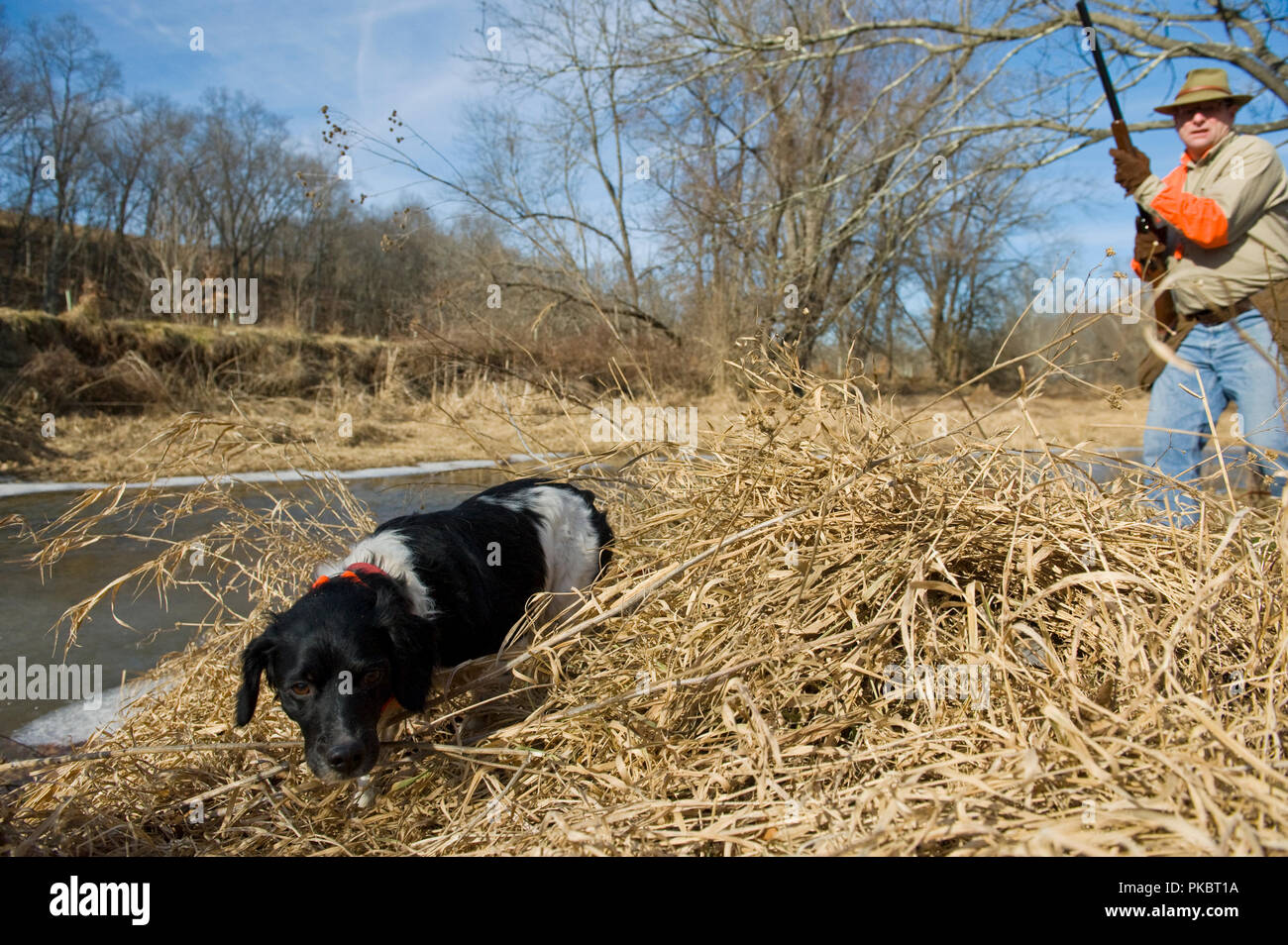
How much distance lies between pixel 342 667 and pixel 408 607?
366mm

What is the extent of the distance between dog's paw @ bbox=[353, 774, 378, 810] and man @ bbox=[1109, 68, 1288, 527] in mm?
3348

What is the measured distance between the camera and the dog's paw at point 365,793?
238 centimetres

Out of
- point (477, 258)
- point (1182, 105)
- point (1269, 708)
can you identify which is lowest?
point (1269, 708)

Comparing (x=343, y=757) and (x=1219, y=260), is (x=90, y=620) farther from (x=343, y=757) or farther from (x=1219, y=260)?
(x=1219, y=260)

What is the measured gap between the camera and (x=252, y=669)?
233cm

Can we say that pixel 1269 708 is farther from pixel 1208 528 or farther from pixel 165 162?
pixel 165 162

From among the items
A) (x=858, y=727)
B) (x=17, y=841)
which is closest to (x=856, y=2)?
(x=858, y=727)

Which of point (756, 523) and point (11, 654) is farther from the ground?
point (756, 523)

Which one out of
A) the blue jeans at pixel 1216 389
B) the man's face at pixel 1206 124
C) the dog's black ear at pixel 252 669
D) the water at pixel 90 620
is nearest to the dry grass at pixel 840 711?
the dog's black ear at pixel 252 669

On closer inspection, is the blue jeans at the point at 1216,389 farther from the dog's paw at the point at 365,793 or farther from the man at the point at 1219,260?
the dog's paw at the point at 365,793

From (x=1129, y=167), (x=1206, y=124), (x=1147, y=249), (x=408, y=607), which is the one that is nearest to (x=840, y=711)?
(x=408, y=607)

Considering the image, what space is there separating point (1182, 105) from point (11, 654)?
606 cm

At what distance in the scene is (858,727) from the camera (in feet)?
6.97

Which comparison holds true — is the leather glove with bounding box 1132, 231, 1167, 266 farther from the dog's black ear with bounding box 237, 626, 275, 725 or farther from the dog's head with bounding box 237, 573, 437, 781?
the dog's black ear with bounding box 237, 626, 275, 725
